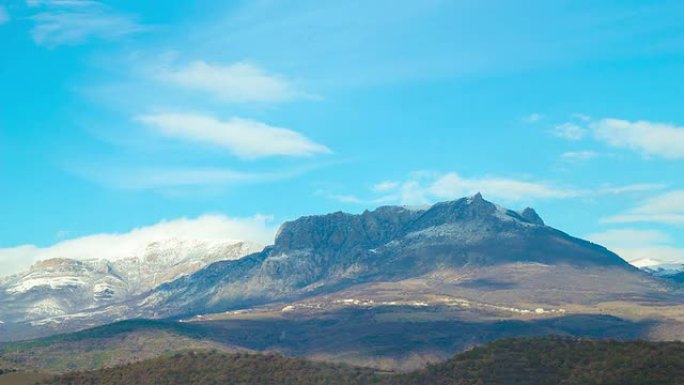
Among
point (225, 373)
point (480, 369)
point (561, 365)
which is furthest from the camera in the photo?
point (225, 373)

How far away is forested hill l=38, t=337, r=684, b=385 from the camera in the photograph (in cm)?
15688

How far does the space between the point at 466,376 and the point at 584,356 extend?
20.2 m

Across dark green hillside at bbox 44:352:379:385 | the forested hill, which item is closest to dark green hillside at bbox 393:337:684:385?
the forested hill

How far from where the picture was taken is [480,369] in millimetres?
172625

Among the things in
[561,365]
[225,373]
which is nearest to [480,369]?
[561,365]

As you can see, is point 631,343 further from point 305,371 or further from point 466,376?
point 305,371

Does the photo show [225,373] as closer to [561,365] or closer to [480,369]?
[480,369]

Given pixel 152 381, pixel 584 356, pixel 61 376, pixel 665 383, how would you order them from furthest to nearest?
pixel 61 376 → pixel 152 381 → pixel 584 356 → pixel 665 383

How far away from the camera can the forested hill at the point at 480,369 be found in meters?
157

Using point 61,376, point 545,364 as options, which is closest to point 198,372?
point 61,376

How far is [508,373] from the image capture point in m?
168

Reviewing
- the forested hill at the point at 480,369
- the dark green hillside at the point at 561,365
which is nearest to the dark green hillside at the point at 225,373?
the forested hill at the point at 480,369

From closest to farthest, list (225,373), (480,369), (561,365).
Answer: (561,365) → (480,369) → (225,373)

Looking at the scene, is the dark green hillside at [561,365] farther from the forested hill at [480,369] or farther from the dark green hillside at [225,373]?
the dark green hillside at [225,373]
